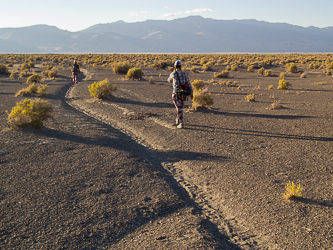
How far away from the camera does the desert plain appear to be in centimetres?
398

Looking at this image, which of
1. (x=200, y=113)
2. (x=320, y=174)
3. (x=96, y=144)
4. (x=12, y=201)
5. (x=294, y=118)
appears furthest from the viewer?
(x=200, y=113)

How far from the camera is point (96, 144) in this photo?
796cm

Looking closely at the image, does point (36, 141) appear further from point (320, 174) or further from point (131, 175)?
point (320, 174)

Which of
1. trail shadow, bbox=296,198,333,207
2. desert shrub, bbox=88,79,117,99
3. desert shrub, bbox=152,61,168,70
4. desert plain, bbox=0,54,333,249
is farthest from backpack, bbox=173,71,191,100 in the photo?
desert shrub, bbox=152,61,168,70

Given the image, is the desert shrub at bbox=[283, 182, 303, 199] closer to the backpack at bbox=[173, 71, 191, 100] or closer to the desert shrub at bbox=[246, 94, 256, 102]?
the backpack at bbox=[173, 71, 191, 100]

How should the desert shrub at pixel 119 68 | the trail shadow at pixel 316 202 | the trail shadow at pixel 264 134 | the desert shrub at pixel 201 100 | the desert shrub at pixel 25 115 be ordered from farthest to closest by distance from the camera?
the desert shrub at pixel 119 68 < the desert shrub at pixel 201 100 < the desert shrub at pixel 25 115 < the trail shadow at pixel 264 134 < the trail shadow at pixel 316 202

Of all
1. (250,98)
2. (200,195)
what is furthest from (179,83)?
(250,98)

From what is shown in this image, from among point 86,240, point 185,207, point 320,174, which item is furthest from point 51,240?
point 320,174

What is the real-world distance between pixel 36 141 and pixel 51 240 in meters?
4.78

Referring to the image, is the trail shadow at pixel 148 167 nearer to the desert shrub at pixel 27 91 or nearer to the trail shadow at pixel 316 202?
the trail shadow at pixel 316 202

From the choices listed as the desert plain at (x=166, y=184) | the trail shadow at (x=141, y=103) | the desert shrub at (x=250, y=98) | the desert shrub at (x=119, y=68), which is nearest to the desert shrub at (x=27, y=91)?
the trail shadow at (x=141, y=103)

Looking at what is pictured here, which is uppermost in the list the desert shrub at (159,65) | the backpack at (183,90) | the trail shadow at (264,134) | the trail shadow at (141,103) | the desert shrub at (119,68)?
the desert shrub at (159,65)

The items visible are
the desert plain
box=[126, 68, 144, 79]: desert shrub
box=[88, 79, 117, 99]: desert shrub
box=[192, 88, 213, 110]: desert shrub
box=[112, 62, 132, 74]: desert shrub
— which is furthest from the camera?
box=[112, 62, 132, 74]: desert shrub

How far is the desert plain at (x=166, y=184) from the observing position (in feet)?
13.1
